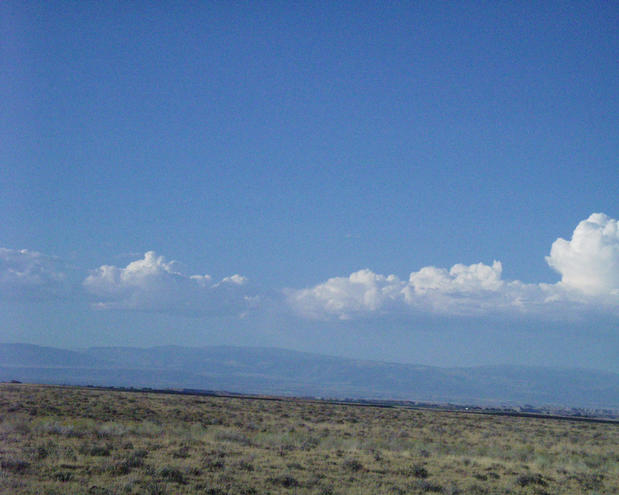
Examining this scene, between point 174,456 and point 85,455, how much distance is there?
3.00 m

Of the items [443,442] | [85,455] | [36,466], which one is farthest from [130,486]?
[443,442]

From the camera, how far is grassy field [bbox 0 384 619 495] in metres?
18.0

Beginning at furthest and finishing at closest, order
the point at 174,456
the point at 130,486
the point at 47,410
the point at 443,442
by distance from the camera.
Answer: the point at 47,410 → the point at 443,442 → the point at 174,456 → the point at 130,486

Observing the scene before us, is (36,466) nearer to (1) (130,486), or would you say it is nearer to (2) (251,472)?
(1) (130,486)

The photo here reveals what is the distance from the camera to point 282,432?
111ft

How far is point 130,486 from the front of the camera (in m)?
16.7

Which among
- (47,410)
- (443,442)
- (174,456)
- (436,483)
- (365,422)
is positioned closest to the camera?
(436,483)

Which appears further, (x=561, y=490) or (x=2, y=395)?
(x=2, y=395)

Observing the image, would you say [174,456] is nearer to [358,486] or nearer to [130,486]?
[130,486]

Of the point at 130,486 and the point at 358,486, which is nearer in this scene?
the point at 130,486

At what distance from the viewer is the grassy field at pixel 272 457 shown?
1802 centimetres

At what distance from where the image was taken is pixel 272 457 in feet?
77.7

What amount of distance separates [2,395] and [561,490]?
1542 inches

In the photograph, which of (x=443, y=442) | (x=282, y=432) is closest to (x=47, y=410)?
(x=282, y=432)
